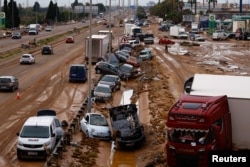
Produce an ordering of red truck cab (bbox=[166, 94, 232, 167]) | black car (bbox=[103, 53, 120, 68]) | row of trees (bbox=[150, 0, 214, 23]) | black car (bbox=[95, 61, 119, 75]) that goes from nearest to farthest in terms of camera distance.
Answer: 1. red truck cab (bbox=[166, 94, 232, 167])
2. black car (bbox=[95, 61, 119, 75])
3. black car (bbox=[103, 53, 120, 68])
4. row of trees (bbox=[150, 0, 214, 23])

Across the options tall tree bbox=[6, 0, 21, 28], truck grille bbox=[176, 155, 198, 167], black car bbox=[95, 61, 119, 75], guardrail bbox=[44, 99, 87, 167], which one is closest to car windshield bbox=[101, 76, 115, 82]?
black car bbox=[95, 61, 119, 75]

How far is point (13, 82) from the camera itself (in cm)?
4197

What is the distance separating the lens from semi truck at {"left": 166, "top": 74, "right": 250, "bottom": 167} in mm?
19250

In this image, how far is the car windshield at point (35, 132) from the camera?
22.6 m

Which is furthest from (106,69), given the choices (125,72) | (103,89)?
(103,89)

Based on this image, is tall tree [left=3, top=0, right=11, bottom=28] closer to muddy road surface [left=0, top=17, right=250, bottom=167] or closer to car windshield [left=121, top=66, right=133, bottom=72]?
muddy road surface [left=0, top=17, right=250, bottom=167]

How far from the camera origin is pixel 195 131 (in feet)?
63.3

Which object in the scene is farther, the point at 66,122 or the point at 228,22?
the point at 228,22

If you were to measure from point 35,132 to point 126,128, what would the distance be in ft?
17.8

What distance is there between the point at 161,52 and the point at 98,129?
179 ft

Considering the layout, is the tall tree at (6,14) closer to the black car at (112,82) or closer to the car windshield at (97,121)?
the black car at (112,82)

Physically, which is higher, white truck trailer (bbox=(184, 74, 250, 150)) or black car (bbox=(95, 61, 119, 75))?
white truck trailer (bbox=(184, 74, 250, 150))

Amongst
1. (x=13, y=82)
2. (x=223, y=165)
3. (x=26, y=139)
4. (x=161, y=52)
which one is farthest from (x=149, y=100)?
(x=161, y=52)

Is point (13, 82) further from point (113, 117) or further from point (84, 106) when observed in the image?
point (113, 117)
